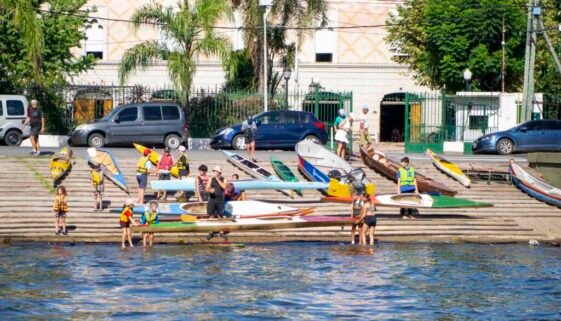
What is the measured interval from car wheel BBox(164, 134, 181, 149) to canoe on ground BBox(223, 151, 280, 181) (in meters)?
4.89

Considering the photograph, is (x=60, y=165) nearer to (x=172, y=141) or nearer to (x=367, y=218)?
(x=172, y=141)

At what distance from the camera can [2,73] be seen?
48375 millimetres

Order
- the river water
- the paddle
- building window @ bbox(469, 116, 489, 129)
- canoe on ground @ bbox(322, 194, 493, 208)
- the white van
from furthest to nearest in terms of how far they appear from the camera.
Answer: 1. building window @ bbox(469, 116, 489, 129)
2. the white van
3. canoe on ground @ bbox(322, 194, 493, 208)
4. the paddle
5. the river water

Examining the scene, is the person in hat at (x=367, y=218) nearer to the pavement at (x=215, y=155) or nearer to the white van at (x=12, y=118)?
the pavement at (x=215, y=155)

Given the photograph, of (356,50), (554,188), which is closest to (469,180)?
(554,188)

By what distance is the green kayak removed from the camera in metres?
34.4

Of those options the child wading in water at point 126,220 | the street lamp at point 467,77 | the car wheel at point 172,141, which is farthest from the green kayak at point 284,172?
the street lamp at point 467,77

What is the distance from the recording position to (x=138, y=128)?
41.5 m

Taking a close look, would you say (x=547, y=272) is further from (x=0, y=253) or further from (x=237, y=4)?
(x=237, y=4)

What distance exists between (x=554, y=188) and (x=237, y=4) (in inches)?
755

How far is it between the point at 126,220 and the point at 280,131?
14.0 meters

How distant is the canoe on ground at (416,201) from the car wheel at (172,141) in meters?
9.74

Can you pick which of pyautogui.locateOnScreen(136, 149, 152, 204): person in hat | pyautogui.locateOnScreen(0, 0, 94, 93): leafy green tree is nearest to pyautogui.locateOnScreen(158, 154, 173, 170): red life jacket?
pyautogui.locateOnScreen(136, 149, 152, 204): person in hat

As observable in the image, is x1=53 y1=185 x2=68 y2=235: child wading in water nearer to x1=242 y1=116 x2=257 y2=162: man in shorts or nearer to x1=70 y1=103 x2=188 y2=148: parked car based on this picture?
x1=242 y1=116 x2=257 y2=162: man in shorts
